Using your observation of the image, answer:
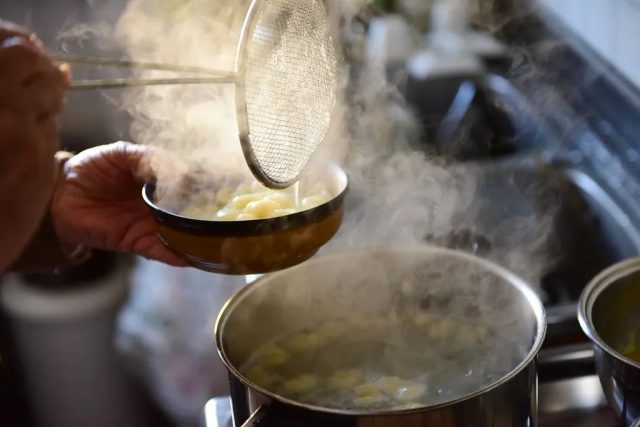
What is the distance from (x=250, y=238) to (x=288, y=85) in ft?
0.63

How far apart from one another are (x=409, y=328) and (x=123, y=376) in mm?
1165

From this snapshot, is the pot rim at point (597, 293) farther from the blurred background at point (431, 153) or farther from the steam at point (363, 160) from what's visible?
the steam at point (363, 160)

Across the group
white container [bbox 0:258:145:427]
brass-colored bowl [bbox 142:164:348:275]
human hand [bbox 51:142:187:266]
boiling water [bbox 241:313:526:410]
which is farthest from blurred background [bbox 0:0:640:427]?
human hand [bbox 51:142:187:266]

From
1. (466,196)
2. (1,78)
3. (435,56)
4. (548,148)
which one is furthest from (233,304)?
(435,56)

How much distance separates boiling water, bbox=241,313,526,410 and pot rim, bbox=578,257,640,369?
0.11m

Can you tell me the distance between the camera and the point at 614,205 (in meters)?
1.22

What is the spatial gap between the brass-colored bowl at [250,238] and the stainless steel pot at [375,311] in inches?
2.8

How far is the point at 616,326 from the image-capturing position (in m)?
0.94

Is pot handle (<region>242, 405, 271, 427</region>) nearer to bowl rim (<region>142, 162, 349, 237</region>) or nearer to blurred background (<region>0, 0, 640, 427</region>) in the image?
bowl rim (<region>142, 162, 349, 237</region>)

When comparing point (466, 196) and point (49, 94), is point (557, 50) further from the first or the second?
point (49, 94)

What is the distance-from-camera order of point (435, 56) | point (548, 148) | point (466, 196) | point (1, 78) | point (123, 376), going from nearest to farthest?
→ point (1, 78), point (466, 196), point (548, 148), point (435, 56), point (123, 376)

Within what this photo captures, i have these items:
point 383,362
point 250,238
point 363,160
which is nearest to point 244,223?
point 250,238

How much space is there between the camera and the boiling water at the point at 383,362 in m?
0.91

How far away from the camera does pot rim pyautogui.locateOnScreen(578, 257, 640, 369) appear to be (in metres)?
0.79
